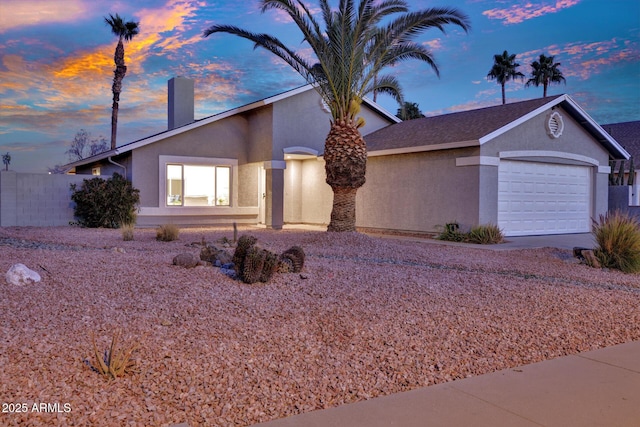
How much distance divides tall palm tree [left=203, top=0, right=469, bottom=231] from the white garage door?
5337 millimetres

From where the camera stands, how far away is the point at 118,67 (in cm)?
3366

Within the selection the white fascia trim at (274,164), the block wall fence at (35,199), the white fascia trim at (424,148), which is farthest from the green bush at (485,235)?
the block wall fence at (35,199)

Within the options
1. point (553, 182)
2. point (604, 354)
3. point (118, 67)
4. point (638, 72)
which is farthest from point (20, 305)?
point (118, 67)

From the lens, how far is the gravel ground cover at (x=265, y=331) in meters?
4.04

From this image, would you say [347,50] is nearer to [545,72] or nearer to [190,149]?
[190,149]

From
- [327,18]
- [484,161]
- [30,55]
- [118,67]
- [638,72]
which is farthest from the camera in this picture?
[118,67]

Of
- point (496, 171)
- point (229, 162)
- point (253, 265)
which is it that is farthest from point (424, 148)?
point (253, 265)

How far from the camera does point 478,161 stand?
1630cm

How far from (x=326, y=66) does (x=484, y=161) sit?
5759mm

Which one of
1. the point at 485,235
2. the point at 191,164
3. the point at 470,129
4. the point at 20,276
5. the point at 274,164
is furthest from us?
the point at 191,164

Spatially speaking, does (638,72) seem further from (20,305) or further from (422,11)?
(20,305)

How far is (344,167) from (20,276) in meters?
9.04

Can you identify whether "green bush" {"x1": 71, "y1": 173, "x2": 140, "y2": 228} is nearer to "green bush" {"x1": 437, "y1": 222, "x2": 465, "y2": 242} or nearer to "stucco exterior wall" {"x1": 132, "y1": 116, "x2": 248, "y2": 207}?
"stucco exterior wall" {"x1": 132, "y1": 116, "x2": 248, "y2": 207}

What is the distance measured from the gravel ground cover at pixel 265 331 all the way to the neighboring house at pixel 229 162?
9788 millimetres
